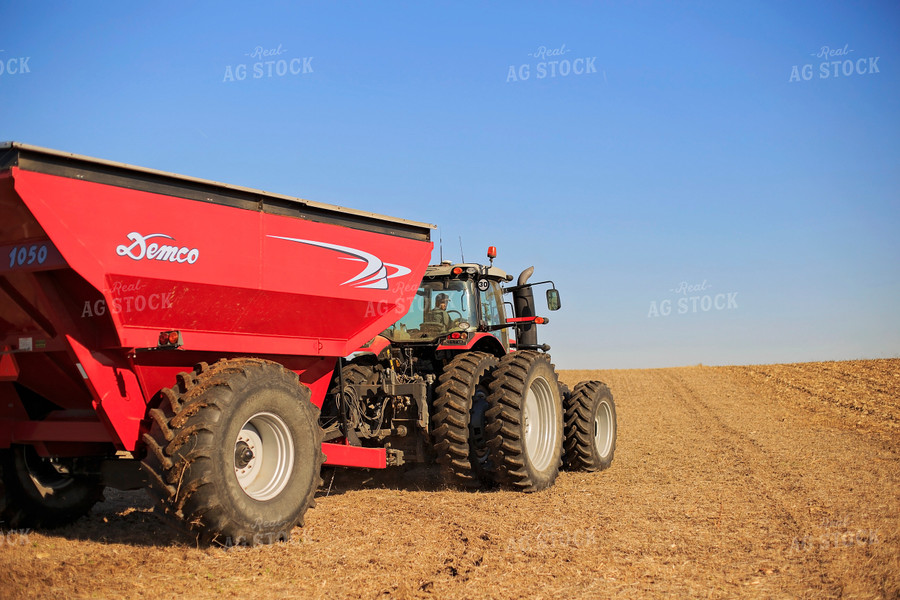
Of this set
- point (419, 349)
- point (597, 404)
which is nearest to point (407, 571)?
point (419, 349)

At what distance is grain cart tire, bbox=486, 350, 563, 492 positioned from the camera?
7.73m

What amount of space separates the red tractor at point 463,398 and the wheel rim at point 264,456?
1055mm

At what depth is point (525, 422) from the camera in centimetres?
807

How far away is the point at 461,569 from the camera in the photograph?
15.8 ft

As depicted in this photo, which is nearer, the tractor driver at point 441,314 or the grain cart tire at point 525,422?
the grain cart tire at point 525,422

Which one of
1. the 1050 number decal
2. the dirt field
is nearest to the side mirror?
the dirt field

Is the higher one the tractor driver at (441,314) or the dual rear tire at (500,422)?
the tractor driver at (441,314)

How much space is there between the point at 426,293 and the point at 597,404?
2853 mm

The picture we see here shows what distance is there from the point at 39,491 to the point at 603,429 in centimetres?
701

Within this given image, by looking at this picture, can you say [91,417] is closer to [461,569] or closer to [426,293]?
[461,569]

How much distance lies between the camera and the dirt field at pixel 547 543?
4.42m

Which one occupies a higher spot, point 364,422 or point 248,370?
point 248,370

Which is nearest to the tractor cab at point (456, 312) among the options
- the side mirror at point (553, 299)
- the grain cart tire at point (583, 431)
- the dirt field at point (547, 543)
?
the side mirror at point (553, 299)

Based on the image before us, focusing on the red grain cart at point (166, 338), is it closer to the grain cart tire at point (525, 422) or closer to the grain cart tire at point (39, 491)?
the grain cart tire at point (39, 491)
